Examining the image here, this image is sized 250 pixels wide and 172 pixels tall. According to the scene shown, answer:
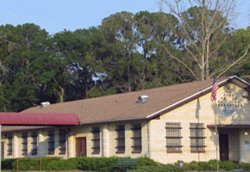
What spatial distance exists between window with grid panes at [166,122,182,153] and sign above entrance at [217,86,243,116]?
3.86 metres

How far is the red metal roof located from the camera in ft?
144

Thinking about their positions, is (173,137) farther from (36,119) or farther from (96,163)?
(36,119)

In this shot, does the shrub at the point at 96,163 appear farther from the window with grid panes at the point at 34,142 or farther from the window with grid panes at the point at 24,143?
the window with grid panes at the point at 24,143

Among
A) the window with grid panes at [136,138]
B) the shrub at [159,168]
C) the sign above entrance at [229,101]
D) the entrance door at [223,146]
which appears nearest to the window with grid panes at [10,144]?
the window with grid panes at [136,138]

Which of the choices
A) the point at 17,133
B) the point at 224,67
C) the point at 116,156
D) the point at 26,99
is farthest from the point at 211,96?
the point at 26,99

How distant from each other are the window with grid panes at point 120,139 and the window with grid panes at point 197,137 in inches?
170

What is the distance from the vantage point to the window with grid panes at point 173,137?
4059 cm

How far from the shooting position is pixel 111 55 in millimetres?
77812

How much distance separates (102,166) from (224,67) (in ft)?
102

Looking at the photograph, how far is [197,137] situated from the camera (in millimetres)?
41656

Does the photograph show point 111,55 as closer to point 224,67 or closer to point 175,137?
point 224,67

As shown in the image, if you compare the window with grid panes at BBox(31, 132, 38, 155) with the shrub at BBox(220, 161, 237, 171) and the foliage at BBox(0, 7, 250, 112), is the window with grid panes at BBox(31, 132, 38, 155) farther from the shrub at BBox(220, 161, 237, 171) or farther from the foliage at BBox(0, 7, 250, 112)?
the foliage at BBox(0, 7, 250, 112)

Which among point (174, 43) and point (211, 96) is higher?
point (174, 43)

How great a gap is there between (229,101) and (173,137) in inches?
208
